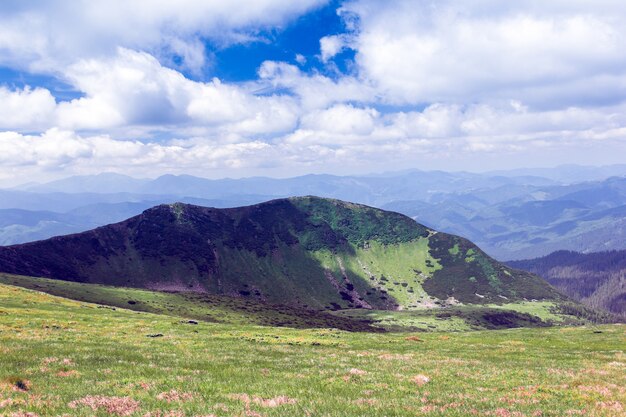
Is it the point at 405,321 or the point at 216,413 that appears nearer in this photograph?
the point at 216,413

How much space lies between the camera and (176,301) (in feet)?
412

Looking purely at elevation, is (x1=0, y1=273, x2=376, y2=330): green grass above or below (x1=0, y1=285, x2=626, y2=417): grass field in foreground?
below

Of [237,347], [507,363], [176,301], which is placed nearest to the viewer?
[507,363]

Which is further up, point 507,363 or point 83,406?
point 83,406

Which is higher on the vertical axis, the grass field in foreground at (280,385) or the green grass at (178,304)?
the grass field in foreground at (280,385)

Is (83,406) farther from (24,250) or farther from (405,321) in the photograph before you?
(24,250)

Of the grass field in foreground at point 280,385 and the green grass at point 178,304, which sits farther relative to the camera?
the green grass at point 178,304

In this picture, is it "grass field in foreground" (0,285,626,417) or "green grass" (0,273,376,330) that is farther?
"green grass" (0,273,376,330)

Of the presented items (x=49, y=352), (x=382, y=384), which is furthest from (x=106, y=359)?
(x=382, y=384)

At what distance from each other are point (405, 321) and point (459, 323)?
3012cm

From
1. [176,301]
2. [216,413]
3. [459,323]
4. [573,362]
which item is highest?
[216,413]

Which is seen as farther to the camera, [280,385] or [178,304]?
[178,304]

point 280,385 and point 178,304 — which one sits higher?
point 280,385

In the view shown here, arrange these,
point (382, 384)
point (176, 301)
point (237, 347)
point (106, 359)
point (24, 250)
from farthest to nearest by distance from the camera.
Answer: point (24, 250), point (176, 301), point (237, 347), point (106, 359), point (382, 384)
